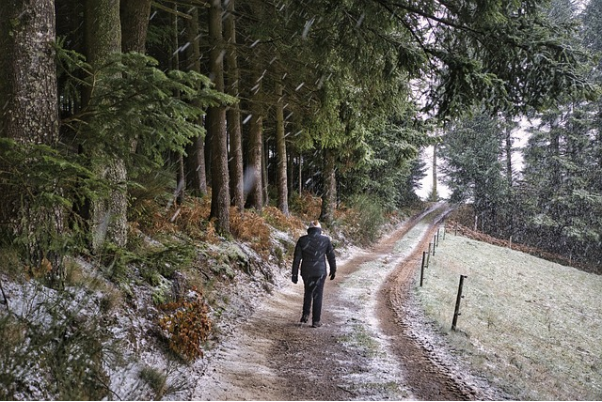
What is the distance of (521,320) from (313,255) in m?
8.25

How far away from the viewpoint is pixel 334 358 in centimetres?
573

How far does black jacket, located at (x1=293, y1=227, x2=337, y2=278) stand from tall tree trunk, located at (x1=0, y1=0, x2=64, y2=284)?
3923mm

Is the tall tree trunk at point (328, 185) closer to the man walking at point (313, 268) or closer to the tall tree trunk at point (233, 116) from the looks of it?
the tall tree trunk at point (233, 116)

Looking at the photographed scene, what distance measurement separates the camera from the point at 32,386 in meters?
3.53

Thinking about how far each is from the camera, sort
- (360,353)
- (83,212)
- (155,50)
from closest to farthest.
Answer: (360,353)
(83,212)
(155,50)

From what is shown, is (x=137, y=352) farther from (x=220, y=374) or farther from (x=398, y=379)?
(x=398, y=379)

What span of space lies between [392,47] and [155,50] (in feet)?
40.6

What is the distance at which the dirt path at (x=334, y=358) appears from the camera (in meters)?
4.62

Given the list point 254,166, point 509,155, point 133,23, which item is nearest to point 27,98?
point 133,23

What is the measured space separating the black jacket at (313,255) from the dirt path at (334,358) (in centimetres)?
100

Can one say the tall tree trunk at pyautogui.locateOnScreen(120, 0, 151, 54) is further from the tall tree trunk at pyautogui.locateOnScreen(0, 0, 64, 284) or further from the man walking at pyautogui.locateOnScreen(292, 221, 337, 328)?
the man walking at pyautogui.locateOnScreen(292, 221, 337, 328)

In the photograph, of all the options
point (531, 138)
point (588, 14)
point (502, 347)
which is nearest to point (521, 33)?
point (502, 347)

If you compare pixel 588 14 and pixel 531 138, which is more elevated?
pixel 588 14

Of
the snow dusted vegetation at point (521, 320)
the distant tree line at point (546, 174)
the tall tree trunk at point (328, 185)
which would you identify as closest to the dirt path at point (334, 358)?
the snow dusted vegetation at point (521, 320)
